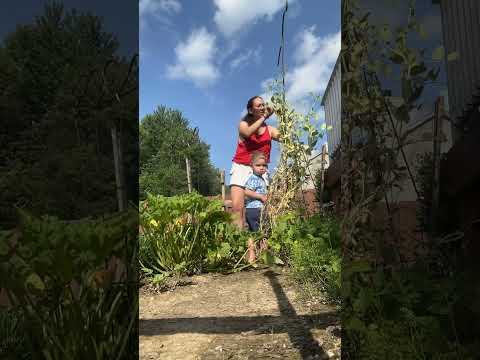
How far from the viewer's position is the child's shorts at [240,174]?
2.56 meters

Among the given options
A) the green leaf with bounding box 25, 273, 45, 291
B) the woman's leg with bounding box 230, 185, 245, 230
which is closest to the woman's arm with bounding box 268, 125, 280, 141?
the woman's leg with bounding box 230, 185, 245, 230

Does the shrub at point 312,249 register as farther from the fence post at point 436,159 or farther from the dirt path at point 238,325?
the fence post at point 436,159

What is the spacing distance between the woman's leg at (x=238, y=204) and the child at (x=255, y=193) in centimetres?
6

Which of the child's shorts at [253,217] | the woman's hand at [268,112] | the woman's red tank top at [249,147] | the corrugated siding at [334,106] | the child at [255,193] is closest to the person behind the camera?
the corrugated siding at [334,106]

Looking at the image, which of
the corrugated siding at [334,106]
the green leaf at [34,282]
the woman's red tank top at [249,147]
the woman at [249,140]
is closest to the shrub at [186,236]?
the woman at [249,140]

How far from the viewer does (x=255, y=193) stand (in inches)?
124

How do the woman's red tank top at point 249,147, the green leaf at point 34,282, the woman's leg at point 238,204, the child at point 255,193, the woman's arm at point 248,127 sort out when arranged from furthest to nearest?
the woman's leg at point 238,204, the child at point 255,193, the woman's red tank top at point 249,147, the woman's arm at point 248,127, the green leaf at point 34,282

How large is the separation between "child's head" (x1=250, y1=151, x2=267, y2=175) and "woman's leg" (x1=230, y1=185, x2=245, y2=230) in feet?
0.74

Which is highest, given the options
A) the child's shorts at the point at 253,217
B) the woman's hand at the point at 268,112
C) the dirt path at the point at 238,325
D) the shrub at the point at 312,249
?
the woman's hand at the point at 268,112

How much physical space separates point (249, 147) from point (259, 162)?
23 centimetres

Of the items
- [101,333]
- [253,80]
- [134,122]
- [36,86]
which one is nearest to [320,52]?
[253,80]

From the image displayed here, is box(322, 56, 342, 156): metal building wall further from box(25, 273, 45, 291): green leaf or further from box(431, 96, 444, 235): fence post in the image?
box(25, 273, 45, 291): green leaf

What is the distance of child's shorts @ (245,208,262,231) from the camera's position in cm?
343

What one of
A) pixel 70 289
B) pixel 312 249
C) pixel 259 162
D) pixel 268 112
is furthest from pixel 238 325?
pixel 268 112
